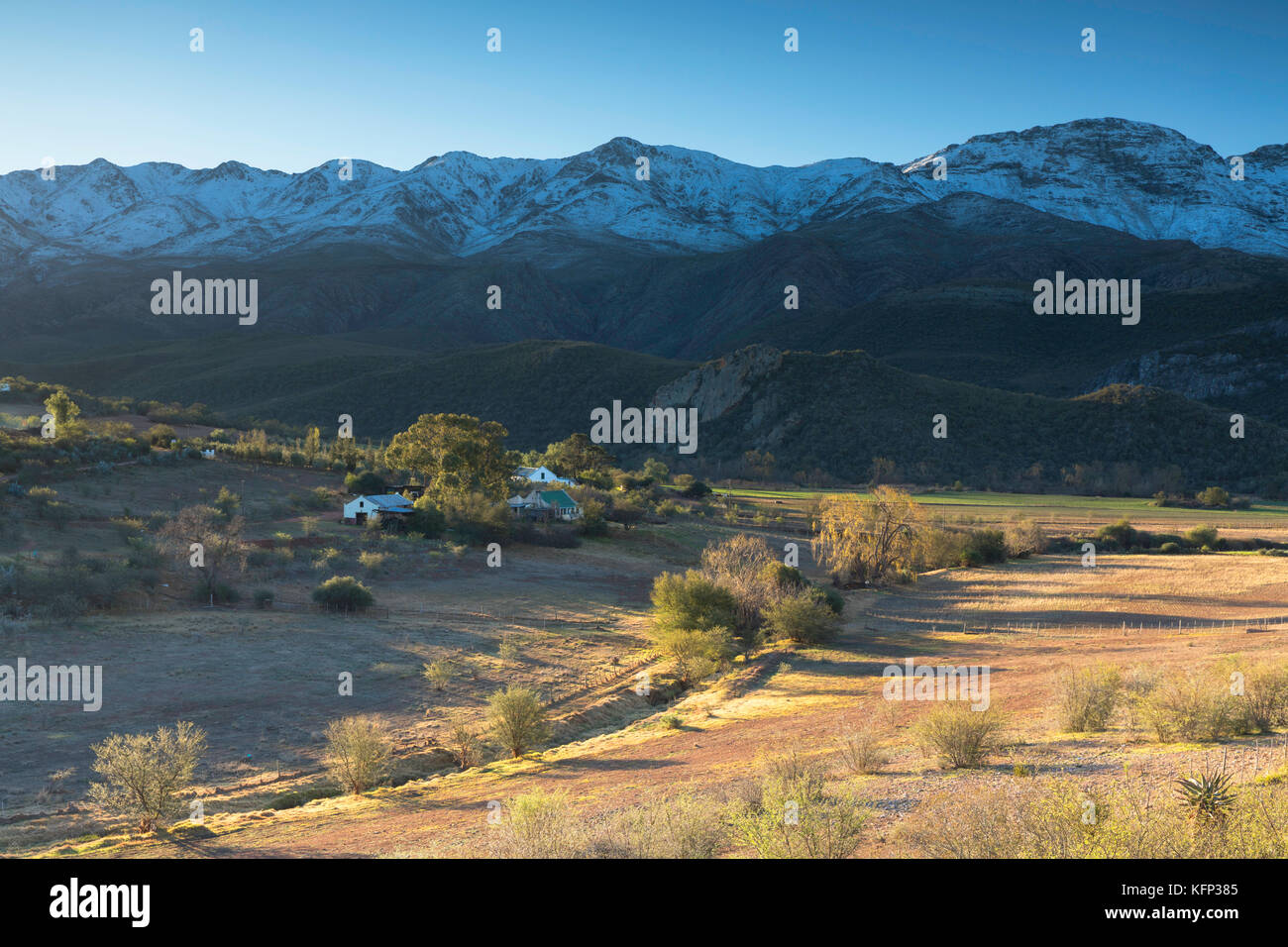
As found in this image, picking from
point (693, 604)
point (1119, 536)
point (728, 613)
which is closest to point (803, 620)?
point (728, 613)

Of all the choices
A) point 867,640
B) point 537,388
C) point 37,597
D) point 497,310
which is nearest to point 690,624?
point 867,640

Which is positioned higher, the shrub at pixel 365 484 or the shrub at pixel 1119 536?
the shrub at pixel 365 484

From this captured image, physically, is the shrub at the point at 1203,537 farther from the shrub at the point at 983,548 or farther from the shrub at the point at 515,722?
the shrub at the point at 515,722

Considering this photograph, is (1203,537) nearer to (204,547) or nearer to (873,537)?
(873,537)

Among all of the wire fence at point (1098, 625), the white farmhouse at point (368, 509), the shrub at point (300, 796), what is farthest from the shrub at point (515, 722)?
the white farmhouse at point (368, 509)

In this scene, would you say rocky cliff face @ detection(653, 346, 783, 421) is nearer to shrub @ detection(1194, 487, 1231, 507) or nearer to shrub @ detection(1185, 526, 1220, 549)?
shrub @ detection(1194, 487, 1231, 507)

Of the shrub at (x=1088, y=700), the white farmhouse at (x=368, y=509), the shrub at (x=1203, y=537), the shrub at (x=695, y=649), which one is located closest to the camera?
the shrub at (x=1088, y=700)
